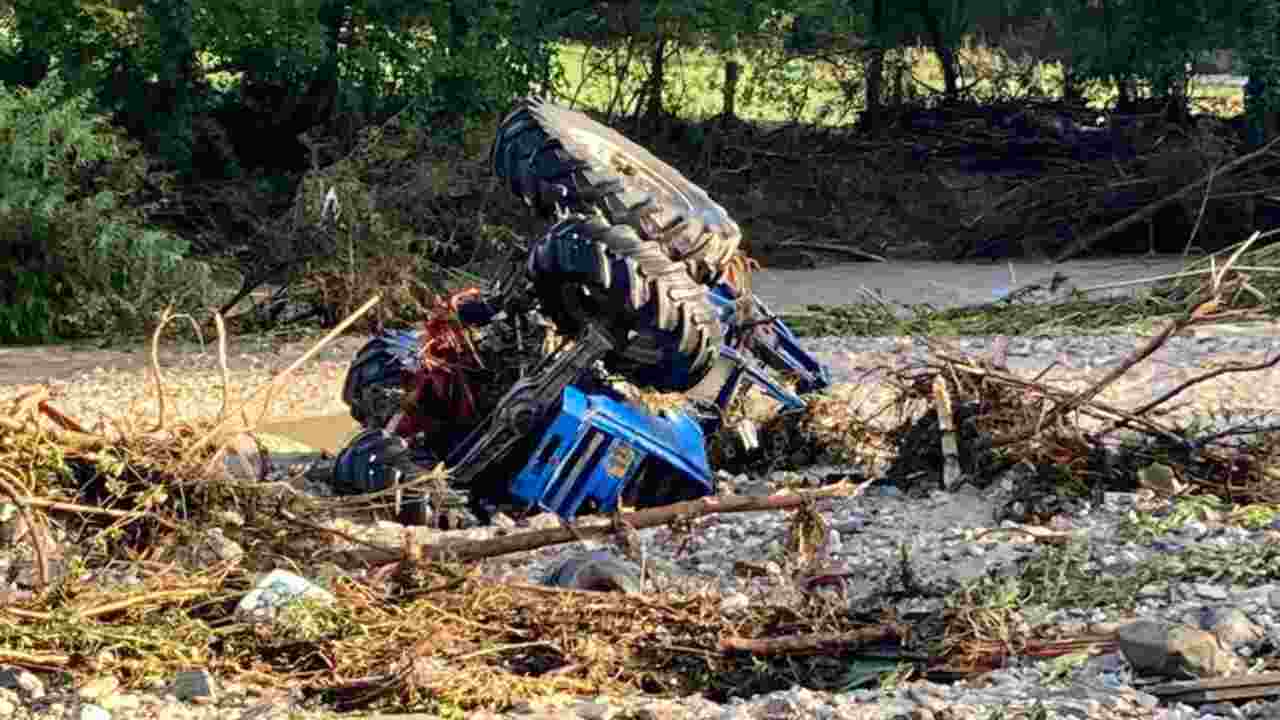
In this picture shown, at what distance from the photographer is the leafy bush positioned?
16062 mm

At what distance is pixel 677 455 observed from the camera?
28.3 ft

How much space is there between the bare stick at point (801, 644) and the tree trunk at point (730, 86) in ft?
62.1

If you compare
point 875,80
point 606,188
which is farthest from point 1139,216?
point 606,188

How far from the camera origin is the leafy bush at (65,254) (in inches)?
632

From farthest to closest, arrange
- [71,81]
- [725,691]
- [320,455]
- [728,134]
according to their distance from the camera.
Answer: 1. [728,134]
2. [71,81]
3. [320,455]
4. [725,691]

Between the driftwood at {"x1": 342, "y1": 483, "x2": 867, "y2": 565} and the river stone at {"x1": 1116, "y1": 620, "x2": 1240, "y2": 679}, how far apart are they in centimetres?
189

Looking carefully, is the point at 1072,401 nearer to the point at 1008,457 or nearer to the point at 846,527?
the point at 1008,457

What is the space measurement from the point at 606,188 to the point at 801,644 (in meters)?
3.70

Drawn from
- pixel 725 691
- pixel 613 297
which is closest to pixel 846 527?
pixel 613 297

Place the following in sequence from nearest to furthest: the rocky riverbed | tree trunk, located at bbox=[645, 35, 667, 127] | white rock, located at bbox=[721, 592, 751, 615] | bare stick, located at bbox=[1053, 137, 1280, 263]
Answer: the rocky riverbed → white rock, located at bbox=[721, 592, 751, 615] → bare stick, located at bbox=[1053, 137, 1280, 263] → tree trunk, located at bbox=[645, 35, 667, 127]

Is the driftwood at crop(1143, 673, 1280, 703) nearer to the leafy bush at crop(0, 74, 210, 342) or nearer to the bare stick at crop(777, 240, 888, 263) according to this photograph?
the leafy bush at crop(0, 74, 210, 342)

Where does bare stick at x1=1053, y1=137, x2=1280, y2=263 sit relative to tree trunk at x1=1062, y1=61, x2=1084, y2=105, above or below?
below

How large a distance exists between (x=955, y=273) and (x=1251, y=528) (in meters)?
13.7

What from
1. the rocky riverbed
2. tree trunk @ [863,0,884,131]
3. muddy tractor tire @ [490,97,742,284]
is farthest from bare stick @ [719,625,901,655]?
Answer: tree trunk @ [863,0,884,131]
